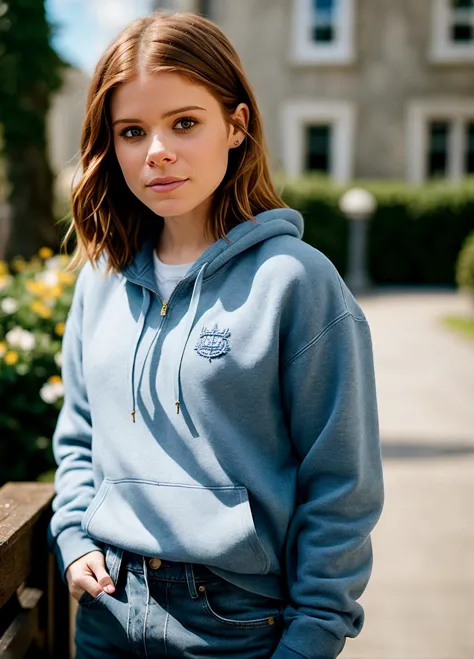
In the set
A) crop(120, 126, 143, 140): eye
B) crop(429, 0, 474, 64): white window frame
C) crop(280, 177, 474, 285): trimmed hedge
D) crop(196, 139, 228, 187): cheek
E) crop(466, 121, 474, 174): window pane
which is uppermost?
crop(120, 126, 143, 140): eye

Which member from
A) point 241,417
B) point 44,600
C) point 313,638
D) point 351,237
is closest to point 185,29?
point 241,417

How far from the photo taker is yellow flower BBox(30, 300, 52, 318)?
3.39m

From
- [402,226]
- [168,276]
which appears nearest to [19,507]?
[168,276]

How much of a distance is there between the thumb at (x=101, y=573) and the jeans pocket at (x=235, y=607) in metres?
0.21

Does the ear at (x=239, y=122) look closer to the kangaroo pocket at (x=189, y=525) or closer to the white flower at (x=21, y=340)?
the kangaroo pocket at (x=189, y=525)

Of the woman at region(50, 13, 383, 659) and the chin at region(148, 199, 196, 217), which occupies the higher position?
the chin at region(148, 199, 196, 217)

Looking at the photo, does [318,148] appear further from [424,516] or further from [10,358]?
[10,358]

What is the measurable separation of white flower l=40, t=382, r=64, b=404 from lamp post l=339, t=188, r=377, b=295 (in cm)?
1170

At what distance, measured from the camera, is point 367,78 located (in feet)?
58.7

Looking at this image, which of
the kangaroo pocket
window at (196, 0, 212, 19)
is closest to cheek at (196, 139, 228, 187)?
the kangaroo pocket

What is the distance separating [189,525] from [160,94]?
0.86 m

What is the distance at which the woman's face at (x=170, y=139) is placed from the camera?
1605 millimetres

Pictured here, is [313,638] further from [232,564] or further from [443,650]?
[443,650]

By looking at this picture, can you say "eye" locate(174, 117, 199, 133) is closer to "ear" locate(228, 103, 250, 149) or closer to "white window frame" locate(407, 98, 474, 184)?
"ear" locate(228, 103, 250, 149)
